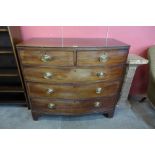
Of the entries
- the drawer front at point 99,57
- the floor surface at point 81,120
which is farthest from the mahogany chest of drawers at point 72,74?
the floor surface at point 81,120

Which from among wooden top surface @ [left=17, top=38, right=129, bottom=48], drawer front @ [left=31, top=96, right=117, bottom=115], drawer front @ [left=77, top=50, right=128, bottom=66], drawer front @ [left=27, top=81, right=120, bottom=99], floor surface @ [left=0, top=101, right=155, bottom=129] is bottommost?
floor surface @ [left=0, top=101, right=155, bottom=129]

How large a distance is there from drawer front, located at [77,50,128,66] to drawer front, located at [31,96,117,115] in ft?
1.48

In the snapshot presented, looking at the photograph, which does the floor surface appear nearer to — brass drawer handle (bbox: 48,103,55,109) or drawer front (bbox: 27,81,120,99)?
brass drawer handle (bbox: 48,103,55,109)

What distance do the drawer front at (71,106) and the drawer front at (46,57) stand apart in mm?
452

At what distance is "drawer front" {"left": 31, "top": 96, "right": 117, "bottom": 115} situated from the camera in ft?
4.84

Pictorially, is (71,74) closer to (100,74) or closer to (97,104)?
(100,74)

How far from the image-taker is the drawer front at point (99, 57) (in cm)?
121

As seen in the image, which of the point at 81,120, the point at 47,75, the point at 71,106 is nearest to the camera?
the point at 47,75

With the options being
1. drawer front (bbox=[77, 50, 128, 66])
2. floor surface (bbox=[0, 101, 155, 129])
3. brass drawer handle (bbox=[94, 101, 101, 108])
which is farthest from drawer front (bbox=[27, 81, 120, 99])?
floor surface (bbox=[0, 101, 155, 129])

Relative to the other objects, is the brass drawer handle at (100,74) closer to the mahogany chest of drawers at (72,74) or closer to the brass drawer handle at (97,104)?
the mahogany chest of drawers at (72,74)

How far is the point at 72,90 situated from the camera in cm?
138

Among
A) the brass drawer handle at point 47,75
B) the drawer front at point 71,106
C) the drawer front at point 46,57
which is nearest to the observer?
the drawer front at point 46,57

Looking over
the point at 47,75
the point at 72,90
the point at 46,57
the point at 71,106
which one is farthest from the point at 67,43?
the point at 71,106
